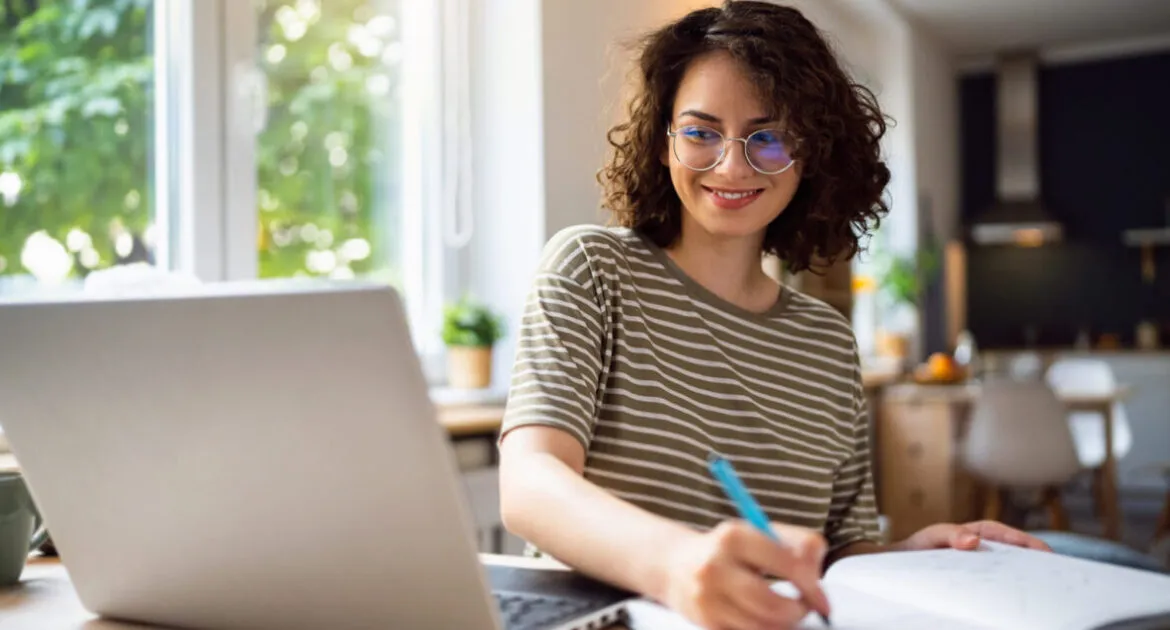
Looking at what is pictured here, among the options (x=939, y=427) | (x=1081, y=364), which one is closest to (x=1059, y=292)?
(x=1081, y=364)

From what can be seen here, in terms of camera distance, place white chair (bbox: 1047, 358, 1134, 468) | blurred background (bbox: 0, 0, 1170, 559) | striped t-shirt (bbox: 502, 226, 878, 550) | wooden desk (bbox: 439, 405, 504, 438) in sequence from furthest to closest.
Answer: white chair (bbox: 1047, 358, 1134, 468)
wooden desk (bbox: 439, 405, 504, 438)
blurred background (bbox: 0, 0, 1170, 559)
striped t-shirt (bbox: 502, 226, 878, 550)

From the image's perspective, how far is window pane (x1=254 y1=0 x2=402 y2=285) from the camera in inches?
104

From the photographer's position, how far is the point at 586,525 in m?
0.72

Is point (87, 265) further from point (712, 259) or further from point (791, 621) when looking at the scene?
point (791, 621)

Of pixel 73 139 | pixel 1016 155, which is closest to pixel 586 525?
pixel 73 139

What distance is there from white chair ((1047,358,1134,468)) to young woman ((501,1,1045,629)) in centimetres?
400

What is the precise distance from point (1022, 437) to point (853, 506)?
3213 millimetres

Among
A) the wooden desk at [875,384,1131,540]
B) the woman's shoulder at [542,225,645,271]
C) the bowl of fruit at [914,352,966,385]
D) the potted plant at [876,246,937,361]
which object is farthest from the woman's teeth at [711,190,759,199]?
the potted plant at [876,246,937,361]

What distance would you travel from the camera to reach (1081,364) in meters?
5.62

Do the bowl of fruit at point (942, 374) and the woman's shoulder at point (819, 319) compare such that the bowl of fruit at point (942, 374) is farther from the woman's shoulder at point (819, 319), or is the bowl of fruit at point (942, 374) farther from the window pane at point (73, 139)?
the woman's shoulder at point (819, 319)

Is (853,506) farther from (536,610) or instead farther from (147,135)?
(147,135)

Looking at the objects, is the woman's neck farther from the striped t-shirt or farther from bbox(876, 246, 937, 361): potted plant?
bbox(876, 246, 937, 361): potted plant

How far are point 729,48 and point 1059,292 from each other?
22.9 feet

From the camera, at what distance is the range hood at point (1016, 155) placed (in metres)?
7.24
